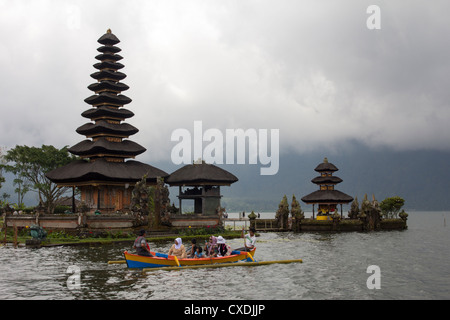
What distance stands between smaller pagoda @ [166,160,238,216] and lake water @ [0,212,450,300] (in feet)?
75.2

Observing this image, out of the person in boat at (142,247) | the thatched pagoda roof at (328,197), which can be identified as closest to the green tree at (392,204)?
the thatched pagoda roof at (328,197)

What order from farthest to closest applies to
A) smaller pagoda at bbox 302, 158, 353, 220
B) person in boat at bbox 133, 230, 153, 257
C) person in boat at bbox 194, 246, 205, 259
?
smaller pagoda at bbox 302, 158, 353, 220
person in boat at bbox 194, 246, 205, 259
person in boat at bbox 133, 230, 153, 257

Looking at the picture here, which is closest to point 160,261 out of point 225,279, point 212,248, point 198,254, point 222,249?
point 198,254

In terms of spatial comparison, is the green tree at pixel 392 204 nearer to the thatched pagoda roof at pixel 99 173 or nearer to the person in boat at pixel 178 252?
the thatched pagoda roof at pixel 99 173

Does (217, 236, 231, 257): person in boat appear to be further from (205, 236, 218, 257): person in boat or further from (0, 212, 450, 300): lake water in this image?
(0, 212, 450, 300): lake water

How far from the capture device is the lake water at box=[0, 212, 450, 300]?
22359mm

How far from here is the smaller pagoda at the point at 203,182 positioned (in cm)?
6041

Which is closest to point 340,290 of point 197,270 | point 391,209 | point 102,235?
point 197,270

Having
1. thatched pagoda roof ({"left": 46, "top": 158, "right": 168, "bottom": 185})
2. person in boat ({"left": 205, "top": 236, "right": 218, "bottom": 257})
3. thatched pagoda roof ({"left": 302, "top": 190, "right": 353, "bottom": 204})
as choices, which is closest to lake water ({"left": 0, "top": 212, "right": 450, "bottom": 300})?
person in boat ({"left": 205, "top": 236, "right": 218, "bottom": 257})

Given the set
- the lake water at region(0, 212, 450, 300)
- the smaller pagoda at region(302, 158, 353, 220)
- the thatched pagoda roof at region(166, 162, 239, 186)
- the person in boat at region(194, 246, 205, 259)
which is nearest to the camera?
the lake water at region(0, 212, 450, 300)

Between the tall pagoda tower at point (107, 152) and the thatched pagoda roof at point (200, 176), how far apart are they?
217 cm
